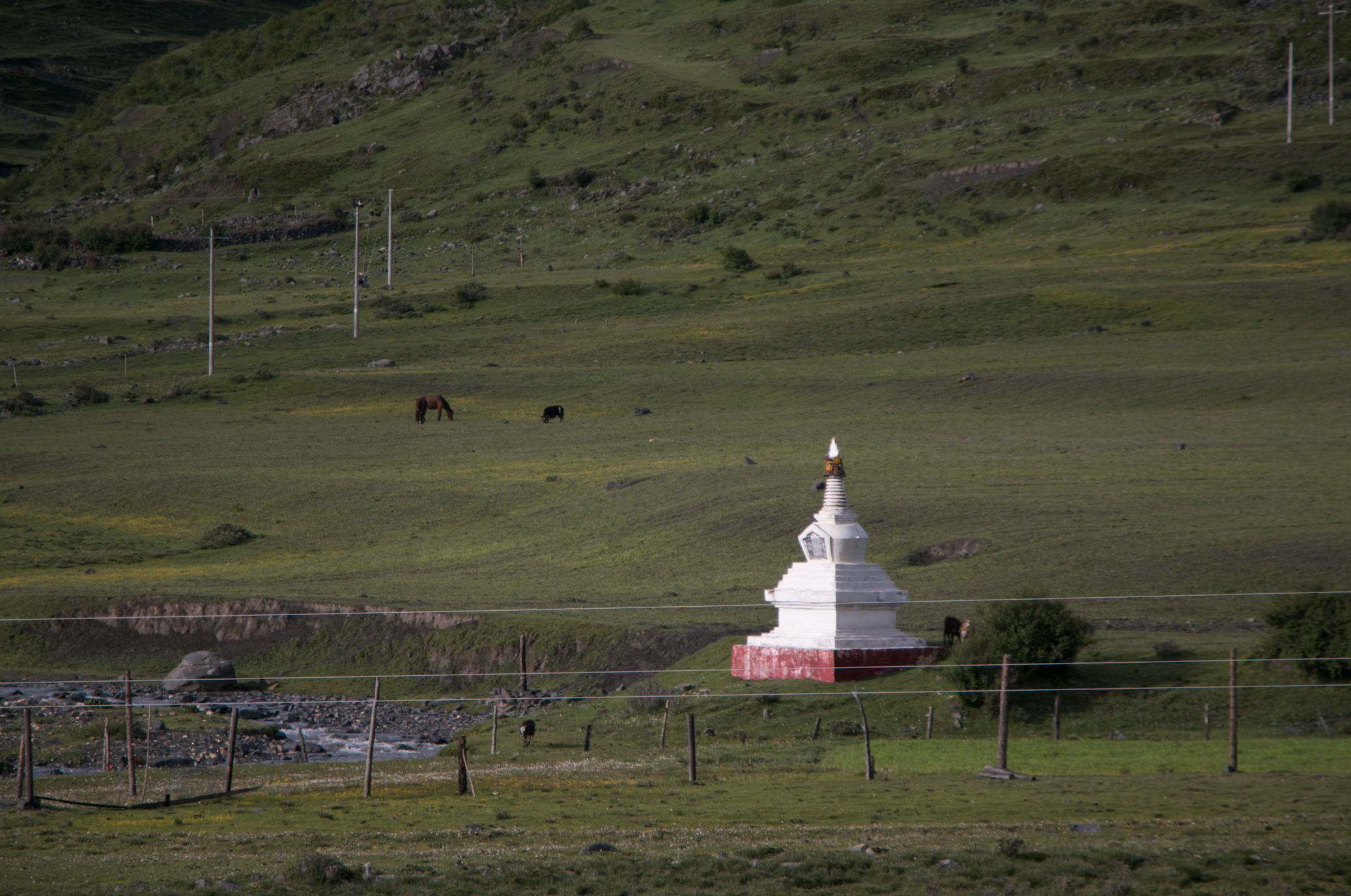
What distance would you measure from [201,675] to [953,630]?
817 inches

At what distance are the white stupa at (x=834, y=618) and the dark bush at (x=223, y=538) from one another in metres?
26.2

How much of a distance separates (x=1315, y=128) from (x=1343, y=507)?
89.1 meters

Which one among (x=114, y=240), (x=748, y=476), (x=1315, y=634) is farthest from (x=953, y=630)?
(x=114, y=240)

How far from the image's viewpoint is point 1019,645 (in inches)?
1086

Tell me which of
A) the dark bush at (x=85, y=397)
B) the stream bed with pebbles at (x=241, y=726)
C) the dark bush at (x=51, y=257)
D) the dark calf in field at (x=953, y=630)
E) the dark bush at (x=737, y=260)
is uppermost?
the dark bush at (x=51, y=257)

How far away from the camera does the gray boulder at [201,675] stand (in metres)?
37.6

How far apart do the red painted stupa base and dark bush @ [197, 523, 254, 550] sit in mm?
26664

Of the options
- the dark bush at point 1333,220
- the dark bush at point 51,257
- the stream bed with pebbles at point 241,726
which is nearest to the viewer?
the stream bed with pebbles at point 241,726

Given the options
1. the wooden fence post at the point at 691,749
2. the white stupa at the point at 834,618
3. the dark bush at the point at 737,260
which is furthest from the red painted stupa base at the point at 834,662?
the dark bush at the point at 737,260

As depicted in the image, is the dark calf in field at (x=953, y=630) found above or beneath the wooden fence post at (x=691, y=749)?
above

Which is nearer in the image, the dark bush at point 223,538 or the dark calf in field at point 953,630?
the dark calf in field at point 953,630

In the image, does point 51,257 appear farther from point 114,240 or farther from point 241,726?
point 241,726

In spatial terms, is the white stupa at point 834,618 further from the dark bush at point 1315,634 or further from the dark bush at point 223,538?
the dark bush at point 223,538

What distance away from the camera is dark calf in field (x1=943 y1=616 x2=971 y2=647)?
30.1 m
